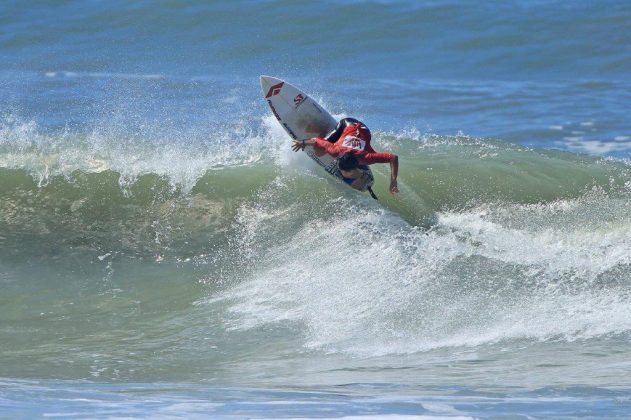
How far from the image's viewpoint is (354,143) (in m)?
10.7

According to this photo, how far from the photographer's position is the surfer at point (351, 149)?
10.6m

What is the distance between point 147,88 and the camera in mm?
17922

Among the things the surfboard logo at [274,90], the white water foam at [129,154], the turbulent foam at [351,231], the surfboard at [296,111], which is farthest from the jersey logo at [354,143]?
the surfboard logo at [274,90]

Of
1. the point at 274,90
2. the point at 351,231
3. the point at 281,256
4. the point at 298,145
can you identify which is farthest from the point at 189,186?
the point at 351,231

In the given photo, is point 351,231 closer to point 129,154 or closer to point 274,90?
point 274,90

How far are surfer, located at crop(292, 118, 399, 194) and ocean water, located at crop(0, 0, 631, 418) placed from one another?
15.2 inches

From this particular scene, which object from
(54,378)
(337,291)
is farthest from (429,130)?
(54,378)

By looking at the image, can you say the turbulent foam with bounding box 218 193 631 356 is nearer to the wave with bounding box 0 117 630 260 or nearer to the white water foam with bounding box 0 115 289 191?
the wave with bounding box 0 117 630 260

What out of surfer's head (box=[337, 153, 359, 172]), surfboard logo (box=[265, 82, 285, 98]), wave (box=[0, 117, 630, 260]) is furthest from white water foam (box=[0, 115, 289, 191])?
surfer's head (box=[337, 153, 359, 172])

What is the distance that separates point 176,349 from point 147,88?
35.5 feet

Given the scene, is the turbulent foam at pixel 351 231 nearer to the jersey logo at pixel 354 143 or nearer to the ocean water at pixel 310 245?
the ocean water at pixel 310 245

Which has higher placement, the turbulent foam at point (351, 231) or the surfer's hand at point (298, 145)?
the surfer's hand at point (298, 145)

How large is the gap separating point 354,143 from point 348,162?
0.77 feet

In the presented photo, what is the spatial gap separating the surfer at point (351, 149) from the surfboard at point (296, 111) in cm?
72
